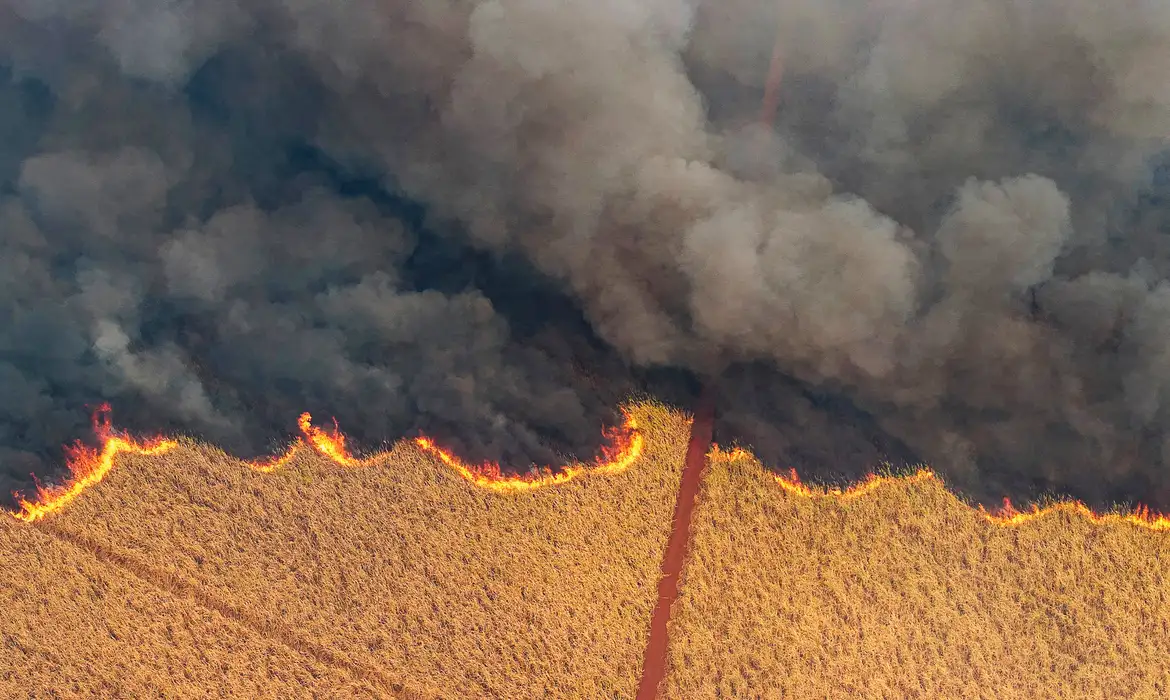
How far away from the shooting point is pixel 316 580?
20.2 ft

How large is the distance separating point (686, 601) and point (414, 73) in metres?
4.58

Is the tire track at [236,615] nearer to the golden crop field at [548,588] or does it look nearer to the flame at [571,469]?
the golden crop field at [548,588]

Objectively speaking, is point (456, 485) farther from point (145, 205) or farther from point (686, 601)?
point (145, 205)

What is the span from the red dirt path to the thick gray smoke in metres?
0.42

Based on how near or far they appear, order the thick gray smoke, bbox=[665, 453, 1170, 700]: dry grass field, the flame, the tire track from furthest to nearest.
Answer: the flame
the tire track
bbox=[665, 453, 1170, 700]: dry grass field
the thick gray smoke

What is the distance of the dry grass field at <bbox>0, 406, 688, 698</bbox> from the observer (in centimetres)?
605

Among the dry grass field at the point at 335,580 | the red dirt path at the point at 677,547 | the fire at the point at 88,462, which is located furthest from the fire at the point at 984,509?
the fire at the point at 88,462

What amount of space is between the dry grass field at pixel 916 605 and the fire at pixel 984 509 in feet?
0.15

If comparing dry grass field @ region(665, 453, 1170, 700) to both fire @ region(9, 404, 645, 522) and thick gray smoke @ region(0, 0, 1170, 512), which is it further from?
fire @ region(9, 404, 645, 522)

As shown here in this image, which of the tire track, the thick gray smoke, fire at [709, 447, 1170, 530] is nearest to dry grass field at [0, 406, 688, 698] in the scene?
the tire track

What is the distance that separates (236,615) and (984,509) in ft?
19.2

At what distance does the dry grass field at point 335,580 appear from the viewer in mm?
A: 6055

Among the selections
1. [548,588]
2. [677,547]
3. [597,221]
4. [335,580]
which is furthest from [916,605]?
[335,580]

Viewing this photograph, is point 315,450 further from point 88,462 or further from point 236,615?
point 88,462
